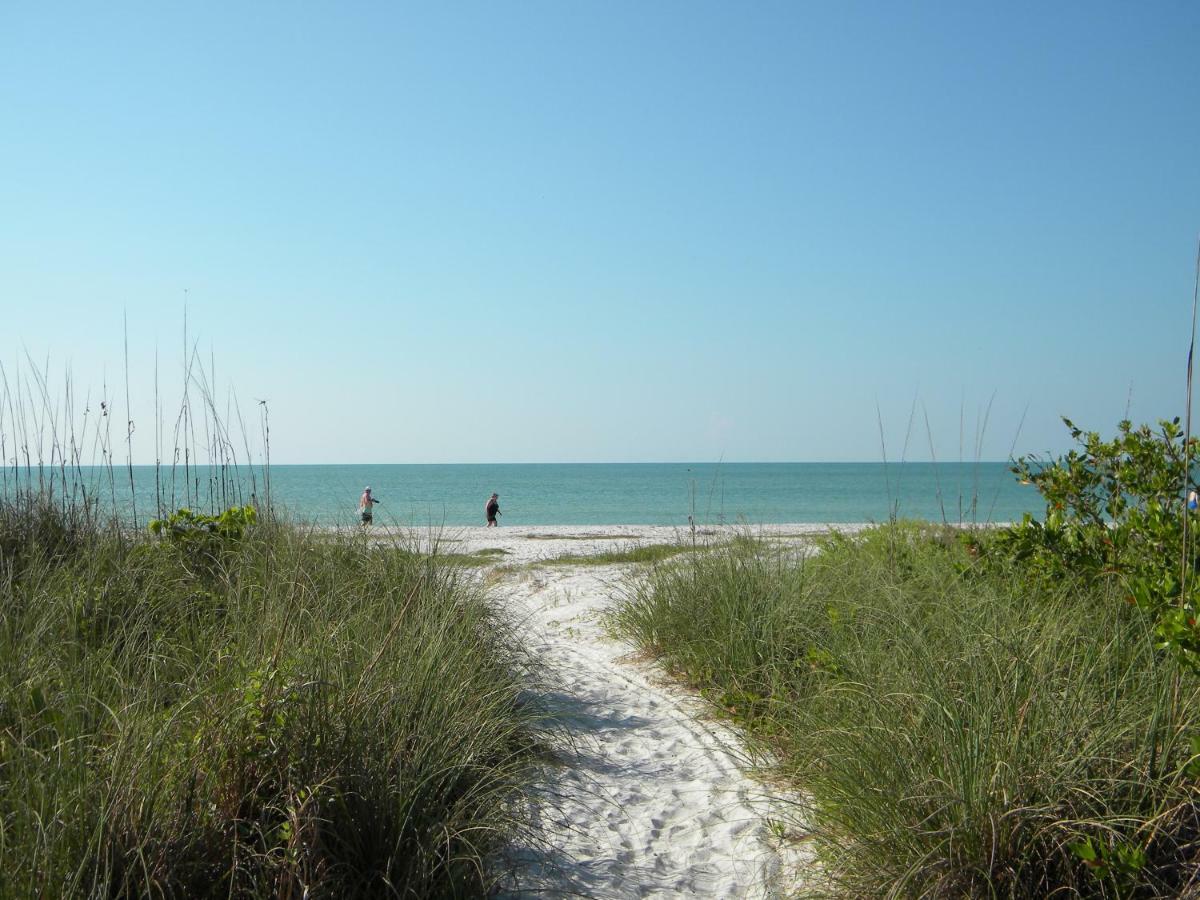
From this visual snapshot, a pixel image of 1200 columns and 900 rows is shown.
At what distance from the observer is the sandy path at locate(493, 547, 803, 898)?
11.3 feet

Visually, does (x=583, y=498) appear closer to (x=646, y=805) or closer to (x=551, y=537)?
(x=551, y=537)

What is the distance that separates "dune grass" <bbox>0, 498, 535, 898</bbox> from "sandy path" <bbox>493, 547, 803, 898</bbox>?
28 cm

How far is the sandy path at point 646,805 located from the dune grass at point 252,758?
0.93 ft

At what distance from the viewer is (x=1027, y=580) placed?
5344 mm

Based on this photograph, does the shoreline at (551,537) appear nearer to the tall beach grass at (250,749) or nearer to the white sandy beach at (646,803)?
the white sandy beach at (646,803)

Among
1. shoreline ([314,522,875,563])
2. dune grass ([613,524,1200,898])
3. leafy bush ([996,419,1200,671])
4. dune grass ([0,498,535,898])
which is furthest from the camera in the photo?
shoreline ([314,522,875,563])

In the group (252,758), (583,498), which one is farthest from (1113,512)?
(583,498)

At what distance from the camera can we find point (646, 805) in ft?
14.0

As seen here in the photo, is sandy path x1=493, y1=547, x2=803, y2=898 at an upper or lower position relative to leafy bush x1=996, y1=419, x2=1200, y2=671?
lower

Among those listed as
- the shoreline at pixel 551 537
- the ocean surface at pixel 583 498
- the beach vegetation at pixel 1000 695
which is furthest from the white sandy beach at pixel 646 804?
the ocean surface at pixel 583 498

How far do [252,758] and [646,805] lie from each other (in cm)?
215

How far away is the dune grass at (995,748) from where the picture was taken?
286 centimetres

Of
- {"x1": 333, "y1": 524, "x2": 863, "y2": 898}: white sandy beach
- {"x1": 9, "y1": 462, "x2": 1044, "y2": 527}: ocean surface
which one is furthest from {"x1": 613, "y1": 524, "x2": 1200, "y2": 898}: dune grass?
{"x1": 9, "y1": 462, "x2": 1044, "y2": 527}: ocean surface

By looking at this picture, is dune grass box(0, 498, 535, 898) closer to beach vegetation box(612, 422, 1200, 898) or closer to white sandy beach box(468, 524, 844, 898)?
white sandy beach box(468, 524, 844, 898)
